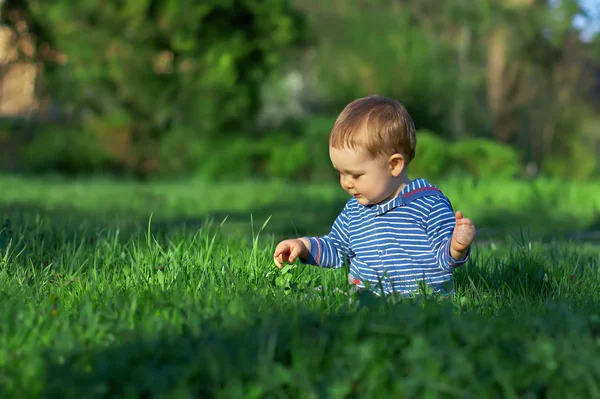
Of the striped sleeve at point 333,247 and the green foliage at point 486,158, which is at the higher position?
the striped sleeve at point 333,247

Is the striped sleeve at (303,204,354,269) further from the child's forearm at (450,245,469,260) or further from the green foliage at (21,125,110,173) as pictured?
the green foliage at (21,125,110,173)

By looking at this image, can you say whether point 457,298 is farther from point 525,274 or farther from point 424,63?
point 424,63

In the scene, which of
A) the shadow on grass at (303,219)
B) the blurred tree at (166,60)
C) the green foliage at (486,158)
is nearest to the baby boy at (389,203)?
the shadow on grass at (303,219)

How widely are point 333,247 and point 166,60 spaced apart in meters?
12.6

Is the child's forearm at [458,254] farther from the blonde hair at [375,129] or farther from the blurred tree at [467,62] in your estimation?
Result: the blurred tree at [467,62]

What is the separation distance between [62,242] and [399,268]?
2.08 m

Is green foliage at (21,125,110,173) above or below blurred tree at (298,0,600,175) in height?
below

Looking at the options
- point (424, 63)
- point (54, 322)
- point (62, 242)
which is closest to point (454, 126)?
point (424, 63)

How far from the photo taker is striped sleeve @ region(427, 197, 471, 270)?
3501 millimetres

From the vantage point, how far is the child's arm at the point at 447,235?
3223 mm

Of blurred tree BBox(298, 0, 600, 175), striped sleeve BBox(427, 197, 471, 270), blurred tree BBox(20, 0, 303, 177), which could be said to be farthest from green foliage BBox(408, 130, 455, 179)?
striped sleeve BBox(427, 197, 471, 270)

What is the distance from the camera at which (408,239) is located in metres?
3.66

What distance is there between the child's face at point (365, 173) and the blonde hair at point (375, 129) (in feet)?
0.10

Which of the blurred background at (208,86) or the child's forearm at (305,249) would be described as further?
the blurred background at (208,86)
